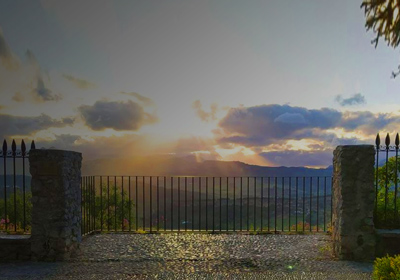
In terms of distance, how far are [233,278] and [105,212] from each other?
46.8 ft

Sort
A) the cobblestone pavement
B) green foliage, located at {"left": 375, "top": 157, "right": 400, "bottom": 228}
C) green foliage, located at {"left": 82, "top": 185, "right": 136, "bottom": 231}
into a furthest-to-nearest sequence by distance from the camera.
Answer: green foliage, located at {"left": 82, "top": 185, "right": 136, "bottom": 231} < green foliage, located at {"left": 375, "top": 157, "right": 400, "bottom": 228} < the cobblestone pavement

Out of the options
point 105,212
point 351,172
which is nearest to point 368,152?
point 351,172

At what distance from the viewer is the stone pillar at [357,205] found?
22.1 ft

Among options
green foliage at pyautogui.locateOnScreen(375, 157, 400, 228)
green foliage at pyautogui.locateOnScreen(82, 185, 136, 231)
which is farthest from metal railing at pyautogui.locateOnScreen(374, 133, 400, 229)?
green foliage at pyautogui.locateOnScreen(82, 185, 136, 231)

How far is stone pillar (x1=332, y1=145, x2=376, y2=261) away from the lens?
673 centimetres

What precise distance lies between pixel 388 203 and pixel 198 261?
4740mm

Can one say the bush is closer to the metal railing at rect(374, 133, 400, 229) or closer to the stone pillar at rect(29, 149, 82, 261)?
the metal railing at rect(374, 133, 400, 229)

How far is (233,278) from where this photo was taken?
18.0ft

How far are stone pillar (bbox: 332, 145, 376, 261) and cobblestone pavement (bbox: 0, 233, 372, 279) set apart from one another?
36 cm

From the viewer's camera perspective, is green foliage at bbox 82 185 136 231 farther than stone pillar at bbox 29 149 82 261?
Yes

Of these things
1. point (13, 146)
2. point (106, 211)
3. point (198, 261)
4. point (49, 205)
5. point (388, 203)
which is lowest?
point (106, 211)

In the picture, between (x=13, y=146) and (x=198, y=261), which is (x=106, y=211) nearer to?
(x=13, y=146)

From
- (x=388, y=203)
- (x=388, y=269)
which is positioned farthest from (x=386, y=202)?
(x=388, y=269)

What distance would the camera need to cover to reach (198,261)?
648 cm
